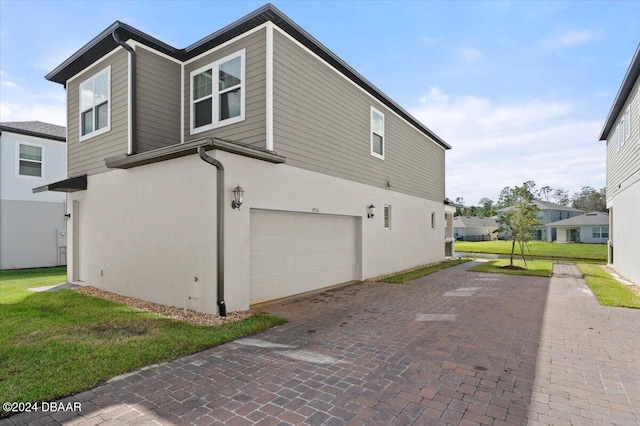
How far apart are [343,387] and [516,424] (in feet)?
5.20

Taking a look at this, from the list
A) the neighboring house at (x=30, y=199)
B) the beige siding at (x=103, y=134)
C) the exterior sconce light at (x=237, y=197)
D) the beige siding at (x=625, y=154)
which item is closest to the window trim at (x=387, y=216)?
the exterior sconce light at (x=237, y=197)

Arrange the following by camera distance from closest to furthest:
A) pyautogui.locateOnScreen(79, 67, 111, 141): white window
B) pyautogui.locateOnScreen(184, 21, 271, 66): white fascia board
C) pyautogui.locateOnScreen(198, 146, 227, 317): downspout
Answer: pyautogui.locateOnScreen(198, 146, 227, 317): downspout
pyautogui.locateOnScreen(184, 21, 271, 66): white fascia board
pyautogui.locateOnScreen(79, 67, 111, 141): white window

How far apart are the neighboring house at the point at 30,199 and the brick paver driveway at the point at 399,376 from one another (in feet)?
45.8

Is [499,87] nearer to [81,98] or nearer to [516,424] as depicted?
[516,424]

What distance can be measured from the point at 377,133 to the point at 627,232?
30.1 feet

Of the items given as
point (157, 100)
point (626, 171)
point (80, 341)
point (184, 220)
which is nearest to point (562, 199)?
point (626, 171)

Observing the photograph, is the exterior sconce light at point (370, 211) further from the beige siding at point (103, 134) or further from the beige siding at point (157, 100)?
the beige siding at point (103, 134)

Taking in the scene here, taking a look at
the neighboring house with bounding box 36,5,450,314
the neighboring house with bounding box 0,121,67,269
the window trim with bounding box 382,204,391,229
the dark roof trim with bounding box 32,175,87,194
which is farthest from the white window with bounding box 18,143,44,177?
the window trim with bounding box 382,204,391,229

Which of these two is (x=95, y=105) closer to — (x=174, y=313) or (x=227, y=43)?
(x=227, y=43)

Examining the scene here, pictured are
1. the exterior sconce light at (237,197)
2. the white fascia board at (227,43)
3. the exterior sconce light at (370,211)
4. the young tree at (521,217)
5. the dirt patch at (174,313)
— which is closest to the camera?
the dirt patch at (174,313)

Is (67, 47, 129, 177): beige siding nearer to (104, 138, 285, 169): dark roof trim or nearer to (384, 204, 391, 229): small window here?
(104, 138, 285, 169): dark roof trim

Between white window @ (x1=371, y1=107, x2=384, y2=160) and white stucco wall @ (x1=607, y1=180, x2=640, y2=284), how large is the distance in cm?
750

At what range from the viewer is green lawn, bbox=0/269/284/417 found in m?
3.57

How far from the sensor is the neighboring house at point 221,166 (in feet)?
21.2
